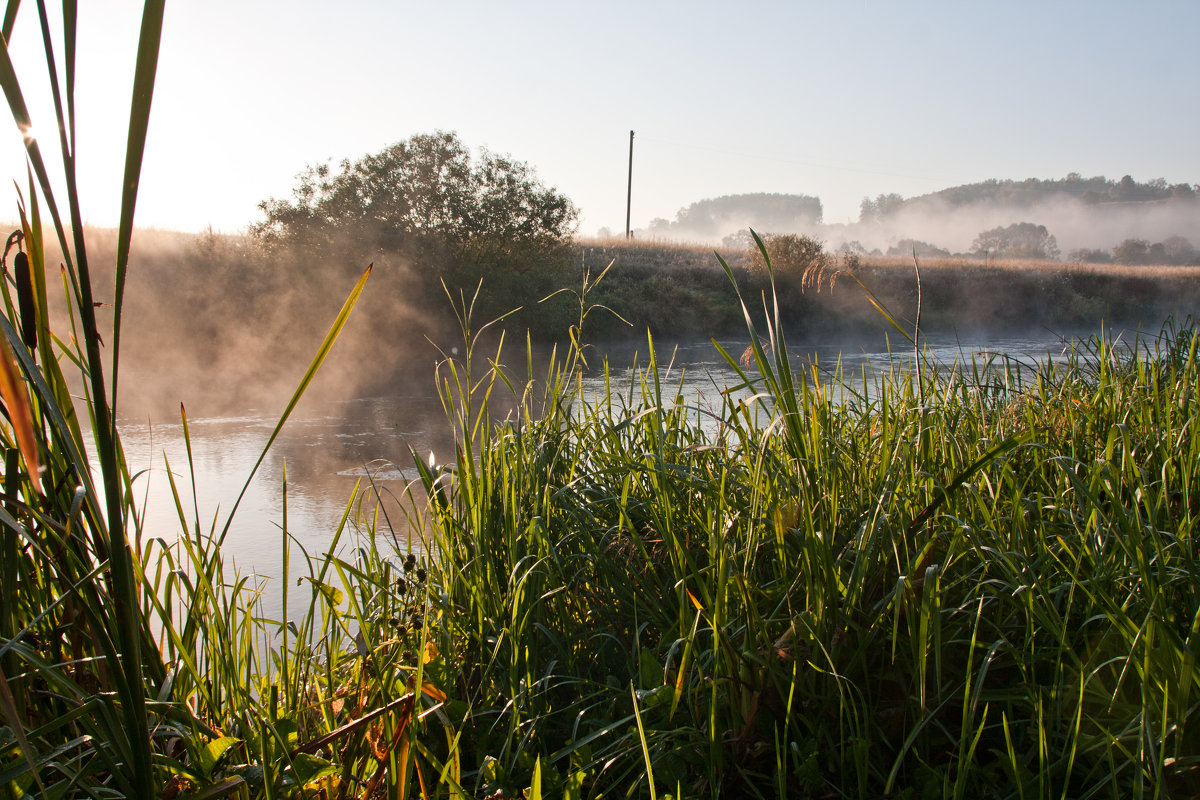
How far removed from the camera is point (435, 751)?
1.34 m

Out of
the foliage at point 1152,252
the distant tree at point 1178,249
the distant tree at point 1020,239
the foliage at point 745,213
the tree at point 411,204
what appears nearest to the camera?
the tree at point 411,204

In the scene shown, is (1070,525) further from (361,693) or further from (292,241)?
(292,241)

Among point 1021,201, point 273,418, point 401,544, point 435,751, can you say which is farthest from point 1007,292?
point 1021,201

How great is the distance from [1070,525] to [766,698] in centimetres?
86

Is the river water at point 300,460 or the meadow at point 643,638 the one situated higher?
the meadow at point 643,638

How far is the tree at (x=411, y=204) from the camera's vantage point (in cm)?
1174

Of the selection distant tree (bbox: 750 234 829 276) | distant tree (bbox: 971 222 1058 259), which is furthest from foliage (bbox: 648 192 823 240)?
distant tree (bbox: 750 234 829 276)

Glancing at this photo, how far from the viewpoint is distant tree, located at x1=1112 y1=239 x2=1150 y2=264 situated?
7212cm

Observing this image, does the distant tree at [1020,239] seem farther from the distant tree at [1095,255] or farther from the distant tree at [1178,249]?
the distant tree at [1178,249]

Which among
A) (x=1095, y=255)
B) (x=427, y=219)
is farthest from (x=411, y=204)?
(x=1095, y=255)

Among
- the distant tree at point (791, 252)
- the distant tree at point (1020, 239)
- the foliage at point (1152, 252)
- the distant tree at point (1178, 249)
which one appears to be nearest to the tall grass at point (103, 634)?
the distant tree at point (791, 252)

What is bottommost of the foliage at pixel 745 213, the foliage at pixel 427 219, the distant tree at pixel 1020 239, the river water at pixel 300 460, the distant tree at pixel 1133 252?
the river water at pixel 300 460

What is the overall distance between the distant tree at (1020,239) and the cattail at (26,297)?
9461cm

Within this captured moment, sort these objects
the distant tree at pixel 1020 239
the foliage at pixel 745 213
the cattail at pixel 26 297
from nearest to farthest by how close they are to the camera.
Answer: the cattail at pixel 26 297, the distant tree at pixel 1020 239, the foliage at pixel 745 213
